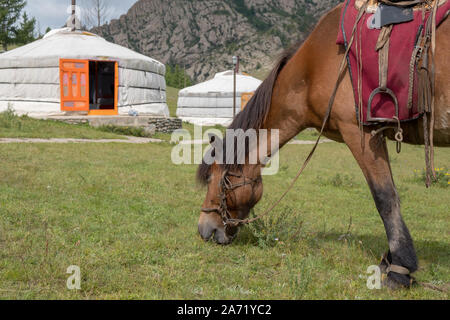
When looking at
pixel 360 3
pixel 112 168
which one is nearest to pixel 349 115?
pixel 360 3

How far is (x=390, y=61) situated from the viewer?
237 centimetres

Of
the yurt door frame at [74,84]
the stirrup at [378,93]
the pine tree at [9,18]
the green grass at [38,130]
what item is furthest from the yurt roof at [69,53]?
the pine tree at [9,18]

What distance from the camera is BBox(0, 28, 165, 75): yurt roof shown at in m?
14.0

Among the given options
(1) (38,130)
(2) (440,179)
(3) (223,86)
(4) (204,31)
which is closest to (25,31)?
(3) (223,86)

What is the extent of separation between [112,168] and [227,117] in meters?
15.0

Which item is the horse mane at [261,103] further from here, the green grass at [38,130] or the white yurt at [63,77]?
the white yurt at [63,77]

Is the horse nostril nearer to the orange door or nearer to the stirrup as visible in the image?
the stirrup

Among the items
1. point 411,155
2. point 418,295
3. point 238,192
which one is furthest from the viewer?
point 411,155

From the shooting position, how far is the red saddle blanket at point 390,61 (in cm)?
234

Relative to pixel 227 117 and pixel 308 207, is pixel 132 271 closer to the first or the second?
pixel 308 207

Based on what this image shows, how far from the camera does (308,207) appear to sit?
5.05 meters

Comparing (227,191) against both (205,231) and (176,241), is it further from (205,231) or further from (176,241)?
(176,241)

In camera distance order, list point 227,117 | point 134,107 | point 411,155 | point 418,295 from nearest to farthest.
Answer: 1. point 418,295
2. point 411,155
3. point 134,107
4. point 227,117

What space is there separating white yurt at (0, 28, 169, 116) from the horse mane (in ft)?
40.1
